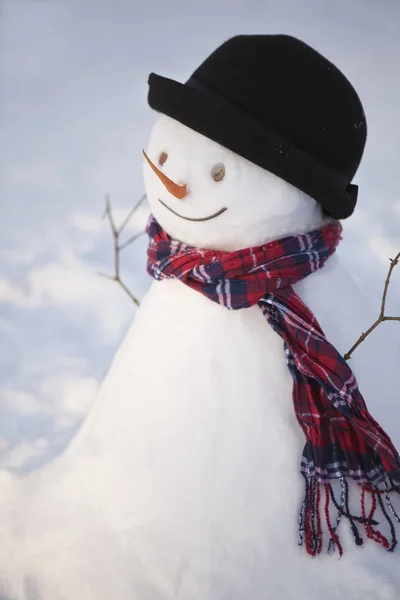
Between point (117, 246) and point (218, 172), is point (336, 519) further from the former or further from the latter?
point (117, 246)

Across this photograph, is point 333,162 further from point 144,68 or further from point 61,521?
point 144,68

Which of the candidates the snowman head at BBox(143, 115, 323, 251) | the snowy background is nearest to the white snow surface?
the snowman head at BBox(143, 115, 323, 251)

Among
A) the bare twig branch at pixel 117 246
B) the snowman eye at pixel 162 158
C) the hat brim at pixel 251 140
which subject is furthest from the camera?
the bare twig branch at pixel 117 246

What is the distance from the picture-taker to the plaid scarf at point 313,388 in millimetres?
862

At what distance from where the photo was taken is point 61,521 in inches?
37.0

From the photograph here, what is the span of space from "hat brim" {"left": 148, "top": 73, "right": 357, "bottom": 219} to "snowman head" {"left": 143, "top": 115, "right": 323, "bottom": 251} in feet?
0.09

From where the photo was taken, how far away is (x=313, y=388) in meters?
0.91

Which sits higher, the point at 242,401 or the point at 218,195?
the point at 218,195

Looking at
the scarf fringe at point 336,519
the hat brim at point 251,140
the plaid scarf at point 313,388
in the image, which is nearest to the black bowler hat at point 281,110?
the hat brim at point 251,140

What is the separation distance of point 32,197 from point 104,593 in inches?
45.3

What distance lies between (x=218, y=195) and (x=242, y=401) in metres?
0.31

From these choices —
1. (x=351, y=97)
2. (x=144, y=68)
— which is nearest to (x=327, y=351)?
(x=351, y=97)

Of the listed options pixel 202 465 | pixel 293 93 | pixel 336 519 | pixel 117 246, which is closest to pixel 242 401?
pixel 202 465

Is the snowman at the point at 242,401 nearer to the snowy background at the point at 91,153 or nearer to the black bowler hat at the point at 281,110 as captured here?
the black bowler hat at the point at 281,110
